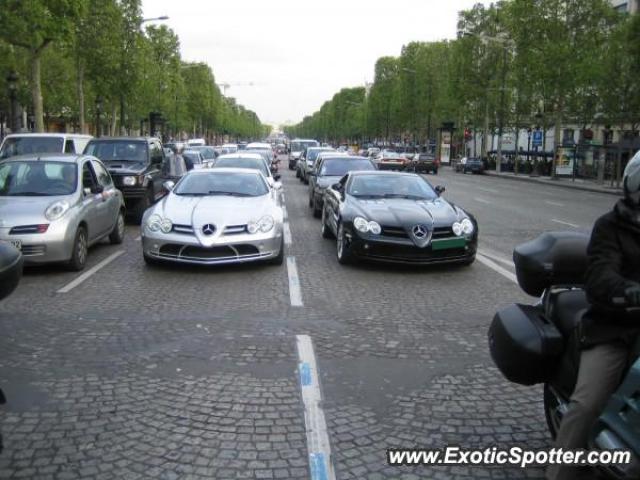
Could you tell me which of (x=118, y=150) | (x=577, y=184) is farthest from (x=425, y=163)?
(x=118, y=150)

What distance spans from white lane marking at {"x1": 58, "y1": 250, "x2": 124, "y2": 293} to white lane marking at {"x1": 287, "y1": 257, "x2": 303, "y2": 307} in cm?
262

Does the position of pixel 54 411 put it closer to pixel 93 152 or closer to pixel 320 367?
pixel 320 367

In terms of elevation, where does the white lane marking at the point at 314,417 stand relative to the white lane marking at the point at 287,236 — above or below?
above

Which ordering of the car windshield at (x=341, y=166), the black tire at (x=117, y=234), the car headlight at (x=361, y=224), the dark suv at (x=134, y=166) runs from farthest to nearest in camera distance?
the car windshield at (x=341, y=166), the dark suv at (x=134, y=166), the black tire at (x=117, y=234), the car headlight at (x=361, y=224)

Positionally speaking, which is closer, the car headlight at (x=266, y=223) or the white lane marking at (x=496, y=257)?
the car headlight at (x=266, y=223)

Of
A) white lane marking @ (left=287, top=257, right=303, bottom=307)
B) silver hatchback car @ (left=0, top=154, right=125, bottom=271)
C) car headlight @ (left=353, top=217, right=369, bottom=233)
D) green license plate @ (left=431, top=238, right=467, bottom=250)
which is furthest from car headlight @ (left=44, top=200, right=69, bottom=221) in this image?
green license plate @ (left=431, top=238, right=467, bottom=250)

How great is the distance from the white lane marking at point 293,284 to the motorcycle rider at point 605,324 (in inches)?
176

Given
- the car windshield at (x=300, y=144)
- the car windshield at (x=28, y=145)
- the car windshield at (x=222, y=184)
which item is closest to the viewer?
the car windshield at (x=222, y=184)

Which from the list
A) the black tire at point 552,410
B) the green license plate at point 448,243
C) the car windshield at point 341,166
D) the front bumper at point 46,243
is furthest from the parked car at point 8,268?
the car windshield at point 341,166

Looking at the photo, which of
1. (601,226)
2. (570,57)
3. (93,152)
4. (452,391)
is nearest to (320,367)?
(452,391)

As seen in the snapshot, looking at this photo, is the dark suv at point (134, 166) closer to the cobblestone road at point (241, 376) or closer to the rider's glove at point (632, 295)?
the cobblestone road at point (241, 376)

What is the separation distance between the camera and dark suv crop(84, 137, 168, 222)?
1499 centimetres

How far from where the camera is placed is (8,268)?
12.0 ft

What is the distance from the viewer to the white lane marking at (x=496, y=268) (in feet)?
29.6
